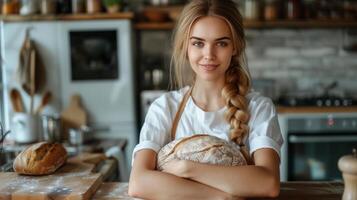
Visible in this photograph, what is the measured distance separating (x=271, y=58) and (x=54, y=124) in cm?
212

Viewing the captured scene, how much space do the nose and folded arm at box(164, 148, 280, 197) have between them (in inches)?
14.1

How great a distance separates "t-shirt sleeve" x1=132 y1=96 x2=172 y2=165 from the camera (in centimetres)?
143

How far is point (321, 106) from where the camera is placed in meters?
3.60

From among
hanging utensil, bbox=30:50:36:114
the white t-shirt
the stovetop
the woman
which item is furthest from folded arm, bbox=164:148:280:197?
hanging utensil, bbox=30:50:36:114

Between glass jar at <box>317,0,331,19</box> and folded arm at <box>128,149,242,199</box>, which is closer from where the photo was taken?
folded arm at <box>128,149,242,199</box>

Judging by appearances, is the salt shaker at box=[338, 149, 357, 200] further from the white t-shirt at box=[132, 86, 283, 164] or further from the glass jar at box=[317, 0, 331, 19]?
the glass jar at box=[317, 0, 331, 19]

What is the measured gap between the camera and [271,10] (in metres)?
3.95

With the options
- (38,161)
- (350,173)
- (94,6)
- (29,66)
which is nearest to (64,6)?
(94,6)

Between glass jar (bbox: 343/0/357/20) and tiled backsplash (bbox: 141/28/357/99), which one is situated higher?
glass jar (bbox: 343/0/357/20)

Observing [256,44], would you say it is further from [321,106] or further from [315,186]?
[315,186]

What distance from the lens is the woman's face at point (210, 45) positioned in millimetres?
1417

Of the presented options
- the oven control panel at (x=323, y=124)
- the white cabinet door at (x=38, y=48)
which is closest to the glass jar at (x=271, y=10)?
the oven control panel at (x=323, y=124)

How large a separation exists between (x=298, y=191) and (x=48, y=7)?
2.86 m

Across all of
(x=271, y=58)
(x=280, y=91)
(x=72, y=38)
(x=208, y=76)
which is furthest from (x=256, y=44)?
(x=208, y=76)
